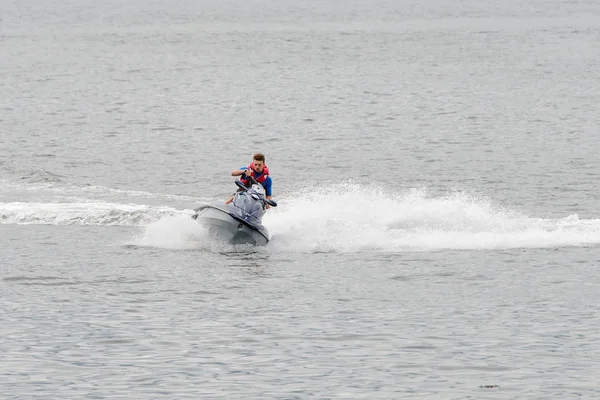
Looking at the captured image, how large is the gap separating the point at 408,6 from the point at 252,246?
360 ft

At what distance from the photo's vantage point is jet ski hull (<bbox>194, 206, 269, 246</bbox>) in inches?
1007

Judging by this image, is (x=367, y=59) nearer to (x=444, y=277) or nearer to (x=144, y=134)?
(x=144, y=134)

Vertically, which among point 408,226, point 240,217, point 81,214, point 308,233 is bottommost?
point 240,217

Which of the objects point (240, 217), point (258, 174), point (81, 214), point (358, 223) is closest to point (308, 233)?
point (358, 223)

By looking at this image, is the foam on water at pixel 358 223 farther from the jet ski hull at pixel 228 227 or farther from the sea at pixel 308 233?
the jet ski hull at pixel 228 227

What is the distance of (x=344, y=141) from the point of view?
46.9 m

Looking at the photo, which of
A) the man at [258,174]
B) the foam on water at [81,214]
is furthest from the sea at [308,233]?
the man at [258,174]

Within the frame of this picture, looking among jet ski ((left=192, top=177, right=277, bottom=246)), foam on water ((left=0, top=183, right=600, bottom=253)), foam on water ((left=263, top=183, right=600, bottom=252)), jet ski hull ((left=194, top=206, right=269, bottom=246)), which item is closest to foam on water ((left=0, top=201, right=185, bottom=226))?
foam on water ((left=0, top=183, right=600, bottom=253))

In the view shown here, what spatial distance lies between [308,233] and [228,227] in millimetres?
2577

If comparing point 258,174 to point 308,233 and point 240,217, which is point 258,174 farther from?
point 308,233

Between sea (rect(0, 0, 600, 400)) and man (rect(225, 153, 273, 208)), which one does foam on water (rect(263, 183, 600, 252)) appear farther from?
man (rect(225, 153, 273, 208))

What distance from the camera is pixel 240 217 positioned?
25.5 metres

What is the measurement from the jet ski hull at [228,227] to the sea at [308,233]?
0.85ft

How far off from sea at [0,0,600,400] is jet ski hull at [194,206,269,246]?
0.85 ft
